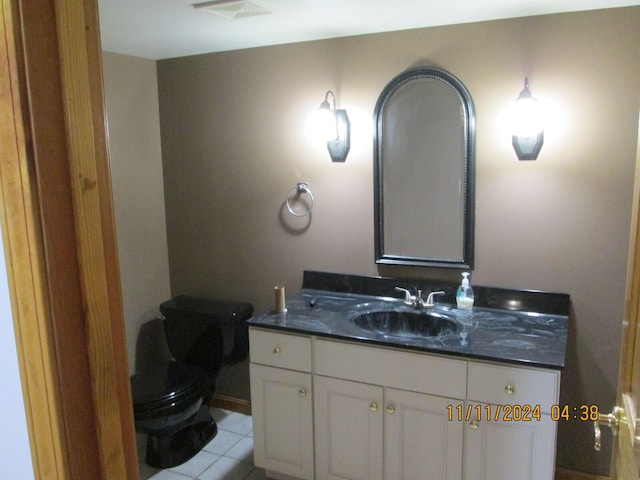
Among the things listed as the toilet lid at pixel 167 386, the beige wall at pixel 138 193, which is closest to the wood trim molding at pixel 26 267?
the toilet lid at pixel 167 386

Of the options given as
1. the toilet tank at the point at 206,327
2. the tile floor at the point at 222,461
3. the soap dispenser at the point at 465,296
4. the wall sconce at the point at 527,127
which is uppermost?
the wall sconce at the point at 527,127

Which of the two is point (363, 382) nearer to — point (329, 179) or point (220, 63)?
point (329, 179)

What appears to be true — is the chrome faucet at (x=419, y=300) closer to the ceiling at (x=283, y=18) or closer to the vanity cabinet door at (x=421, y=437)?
the vanity cabinet door at (x=421, y=437)

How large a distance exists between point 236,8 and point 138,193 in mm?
1336

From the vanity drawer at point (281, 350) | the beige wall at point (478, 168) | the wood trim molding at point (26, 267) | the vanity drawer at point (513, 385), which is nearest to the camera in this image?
the wood trim molding at point (26, 267)

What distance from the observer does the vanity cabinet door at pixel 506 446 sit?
74.5 inches

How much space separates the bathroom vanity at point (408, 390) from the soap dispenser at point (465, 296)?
4 cm

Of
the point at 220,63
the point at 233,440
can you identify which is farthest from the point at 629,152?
the point at 233,440

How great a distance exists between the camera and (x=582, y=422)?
235 cm

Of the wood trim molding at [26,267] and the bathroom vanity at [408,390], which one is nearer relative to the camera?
the wood trim molding at [26,267]

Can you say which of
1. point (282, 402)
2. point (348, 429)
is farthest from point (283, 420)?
point (348, 429)

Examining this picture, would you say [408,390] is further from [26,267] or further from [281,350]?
[26,267]

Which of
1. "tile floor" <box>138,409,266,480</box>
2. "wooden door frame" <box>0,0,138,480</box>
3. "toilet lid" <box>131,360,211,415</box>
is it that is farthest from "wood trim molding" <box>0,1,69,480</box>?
"tile floor" <box>138,409,266,480</box>

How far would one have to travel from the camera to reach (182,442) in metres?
2.77
